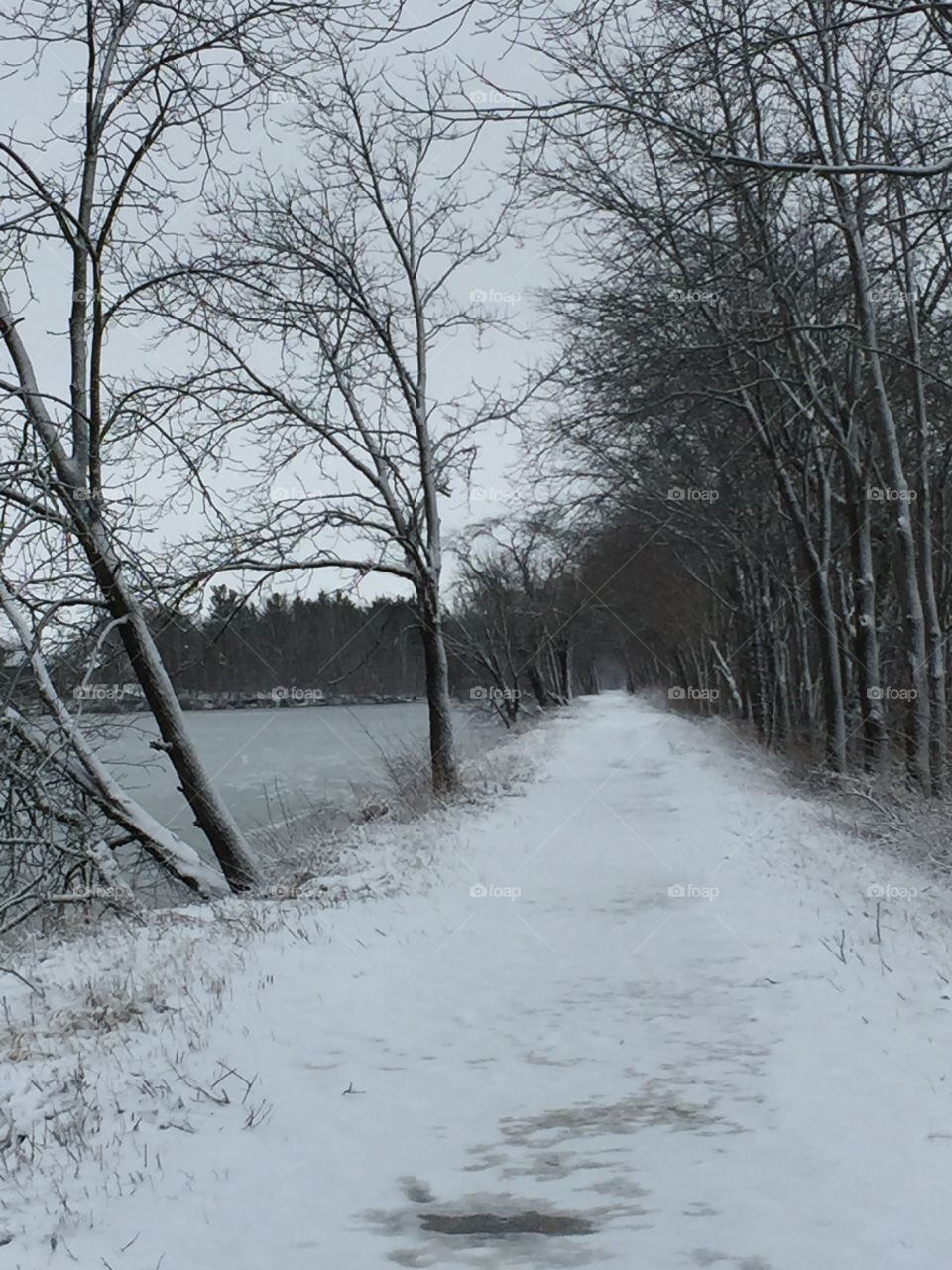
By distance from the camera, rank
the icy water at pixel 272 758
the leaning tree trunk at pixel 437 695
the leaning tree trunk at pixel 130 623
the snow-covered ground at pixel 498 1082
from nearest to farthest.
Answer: the snow-covered ground at pixel 498 1082
the leaning tree trunk at pixel 130 623
the leaning tree trunk at pixel 437 695
the icy water at pixel 272 758

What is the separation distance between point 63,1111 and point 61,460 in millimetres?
7095

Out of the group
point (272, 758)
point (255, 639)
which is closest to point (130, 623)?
point (255, 639)

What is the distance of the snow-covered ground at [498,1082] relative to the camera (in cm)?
355

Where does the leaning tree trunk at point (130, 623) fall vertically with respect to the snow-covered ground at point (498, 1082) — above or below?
above

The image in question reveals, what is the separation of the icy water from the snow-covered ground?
3.55 meters

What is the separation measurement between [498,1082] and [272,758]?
32991 mm

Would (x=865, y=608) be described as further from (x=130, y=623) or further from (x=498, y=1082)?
(x=498, y=1082)

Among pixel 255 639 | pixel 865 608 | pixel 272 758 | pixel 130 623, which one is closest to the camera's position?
pixel 130 623

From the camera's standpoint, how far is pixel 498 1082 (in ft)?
16.6

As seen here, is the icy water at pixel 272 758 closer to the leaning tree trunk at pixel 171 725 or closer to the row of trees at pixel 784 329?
the leaning tree trunk at pixel 171 725

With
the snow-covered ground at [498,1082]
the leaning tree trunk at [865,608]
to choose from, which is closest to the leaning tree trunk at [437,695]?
the leaning tree trunk at [865,608]

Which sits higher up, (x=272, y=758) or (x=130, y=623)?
(x=130, y=623)

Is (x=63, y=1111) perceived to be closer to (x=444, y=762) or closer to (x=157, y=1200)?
(x=157, y=1200)

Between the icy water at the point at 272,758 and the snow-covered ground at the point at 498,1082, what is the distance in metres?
3.55
